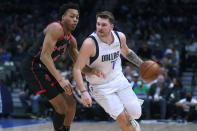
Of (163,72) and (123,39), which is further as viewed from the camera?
(163,72)

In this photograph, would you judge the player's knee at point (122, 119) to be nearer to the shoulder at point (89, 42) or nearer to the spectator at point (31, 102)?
the shoulder at point (89, 42)

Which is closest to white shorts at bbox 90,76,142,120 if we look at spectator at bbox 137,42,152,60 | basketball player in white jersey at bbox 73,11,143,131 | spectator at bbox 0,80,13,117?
basketball player in white jersey at bbox 73,11,143,131

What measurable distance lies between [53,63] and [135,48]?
1036 cm

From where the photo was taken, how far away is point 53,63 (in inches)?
213

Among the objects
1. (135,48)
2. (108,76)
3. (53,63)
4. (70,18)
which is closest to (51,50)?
(53,63)

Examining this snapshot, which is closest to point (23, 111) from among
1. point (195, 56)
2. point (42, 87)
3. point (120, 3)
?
point (195, 56)

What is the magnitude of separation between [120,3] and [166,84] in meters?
10.7

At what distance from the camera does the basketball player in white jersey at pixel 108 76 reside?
16.8 ft

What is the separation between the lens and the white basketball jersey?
523 centimetres

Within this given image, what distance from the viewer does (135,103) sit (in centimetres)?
527

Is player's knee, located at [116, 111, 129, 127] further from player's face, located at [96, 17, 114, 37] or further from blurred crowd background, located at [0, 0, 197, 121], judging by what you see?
blurred crowd background, located at [0, 0, 197, 121]

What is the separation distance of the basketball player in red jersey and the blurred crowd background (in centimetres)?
537

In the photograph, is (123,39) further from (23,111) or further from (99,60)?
(23,111)

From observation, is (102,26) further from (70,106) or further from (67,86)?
(70,106)
